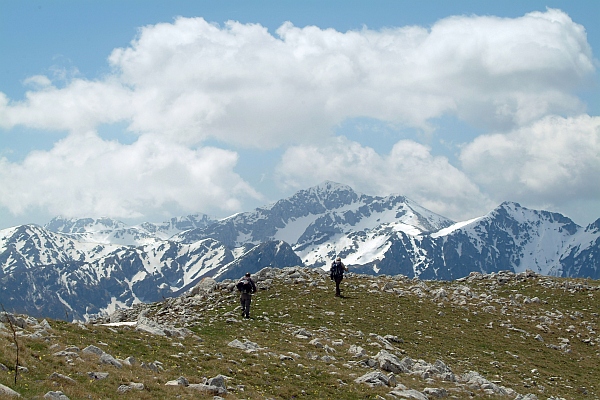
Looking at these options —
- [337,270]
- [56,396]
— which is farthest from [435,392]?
[337,270]

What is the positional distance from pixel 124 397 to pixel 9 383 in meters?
3.31

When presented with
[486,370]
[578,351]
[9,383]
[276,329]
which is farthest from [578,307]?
[9,383]

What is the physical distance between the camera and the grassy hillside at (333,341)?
19.5 m

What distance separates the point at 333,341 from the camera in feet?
105

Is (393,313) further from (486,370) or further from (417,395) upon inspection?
(417,395)

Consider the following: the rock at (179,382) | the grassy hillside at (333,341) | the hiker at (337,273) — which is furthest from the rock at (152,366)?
the hiker at (337,273)

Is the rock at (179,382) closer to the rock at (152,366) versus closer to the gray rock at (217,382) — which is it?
the gray rock at (217,382)

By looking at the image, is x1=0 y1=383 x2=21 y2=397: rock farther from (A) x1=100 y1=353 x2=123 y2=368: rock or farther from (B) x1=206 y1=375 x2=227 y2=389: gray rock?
(B) x1=206 y1=375 x2=227 y2=389: gray rock

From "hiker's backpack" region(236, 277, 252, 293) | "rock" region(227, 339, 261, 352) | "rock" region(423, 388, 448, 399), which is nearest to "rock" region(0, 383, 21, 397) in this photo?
"rock" region(227, 339, 261, 352)

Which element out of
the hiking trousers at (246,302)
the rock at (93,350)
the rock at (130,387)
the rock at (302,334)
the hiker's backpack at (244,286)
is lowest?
the rock at (130,387)

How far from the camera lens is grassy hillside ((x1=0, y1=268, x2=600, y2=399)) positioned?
19.5 meters

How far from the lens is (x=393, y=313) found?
1692 inches

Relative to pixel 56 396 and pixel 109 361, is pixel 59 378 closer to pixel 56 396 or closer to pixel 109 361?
pixel 56 396

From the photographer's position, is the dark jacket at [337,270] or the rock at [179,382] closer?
the rock at [179,382]
